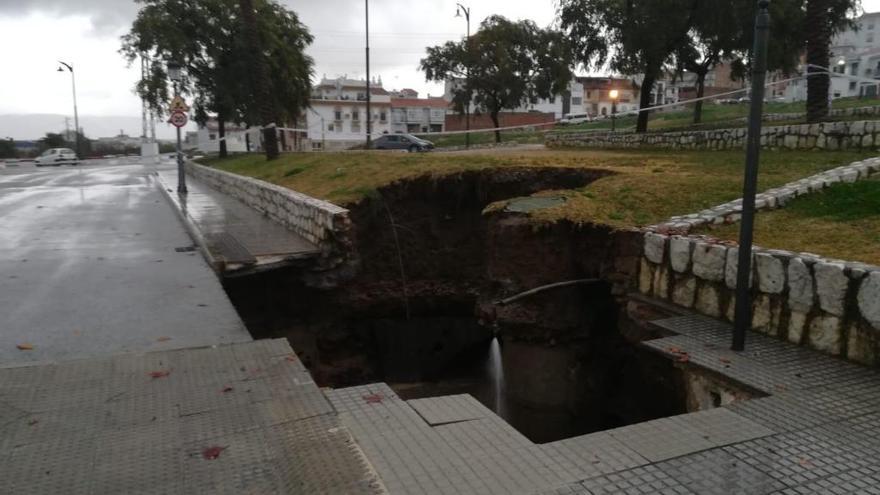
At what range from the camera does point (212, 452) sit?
331 cm

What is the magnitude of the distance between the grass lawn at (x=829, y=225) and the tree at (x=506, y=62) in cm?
3339

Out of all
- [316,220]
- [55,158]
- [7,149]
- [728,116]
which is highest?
[728,116]

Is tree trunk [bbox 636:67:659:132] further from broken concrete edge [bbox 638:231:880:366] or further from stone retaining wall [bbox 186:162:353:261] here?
broken concrete edge [bbox 638:231:880:366]

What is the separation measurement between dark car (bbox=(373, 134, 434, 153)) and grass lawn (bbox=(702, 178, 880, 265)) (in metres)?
28.2

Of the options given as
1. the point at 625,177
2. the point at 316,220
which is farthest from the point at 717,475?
the point at 316,220

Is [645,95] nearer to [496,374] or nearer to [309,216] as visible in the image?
[496,374]

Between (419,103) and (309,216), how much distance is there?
77.3m

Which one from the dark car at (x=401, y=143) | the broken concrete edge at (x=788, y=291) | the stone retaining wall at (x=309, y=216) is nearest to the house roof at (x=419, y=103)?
the dark car at (x=401, y=143)

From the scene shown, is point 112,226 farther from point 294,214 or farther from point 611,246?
point 611,246

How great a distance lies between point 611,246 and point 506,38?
34833mm

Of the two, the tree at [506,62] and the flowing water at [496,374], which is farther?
the tree at [506,62]

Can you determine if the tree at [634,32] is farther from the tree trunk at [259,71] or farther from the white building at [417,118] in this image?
the white building at [417,118]

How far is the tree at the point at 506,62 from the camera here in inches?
1547

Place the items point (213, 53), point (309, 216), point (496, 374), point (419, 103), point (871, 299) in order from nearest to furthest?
1. point (871, 299)
2. point (309, 216)
3. point (496, 374)
4. point (213, 53)
5. point (419, 103)
